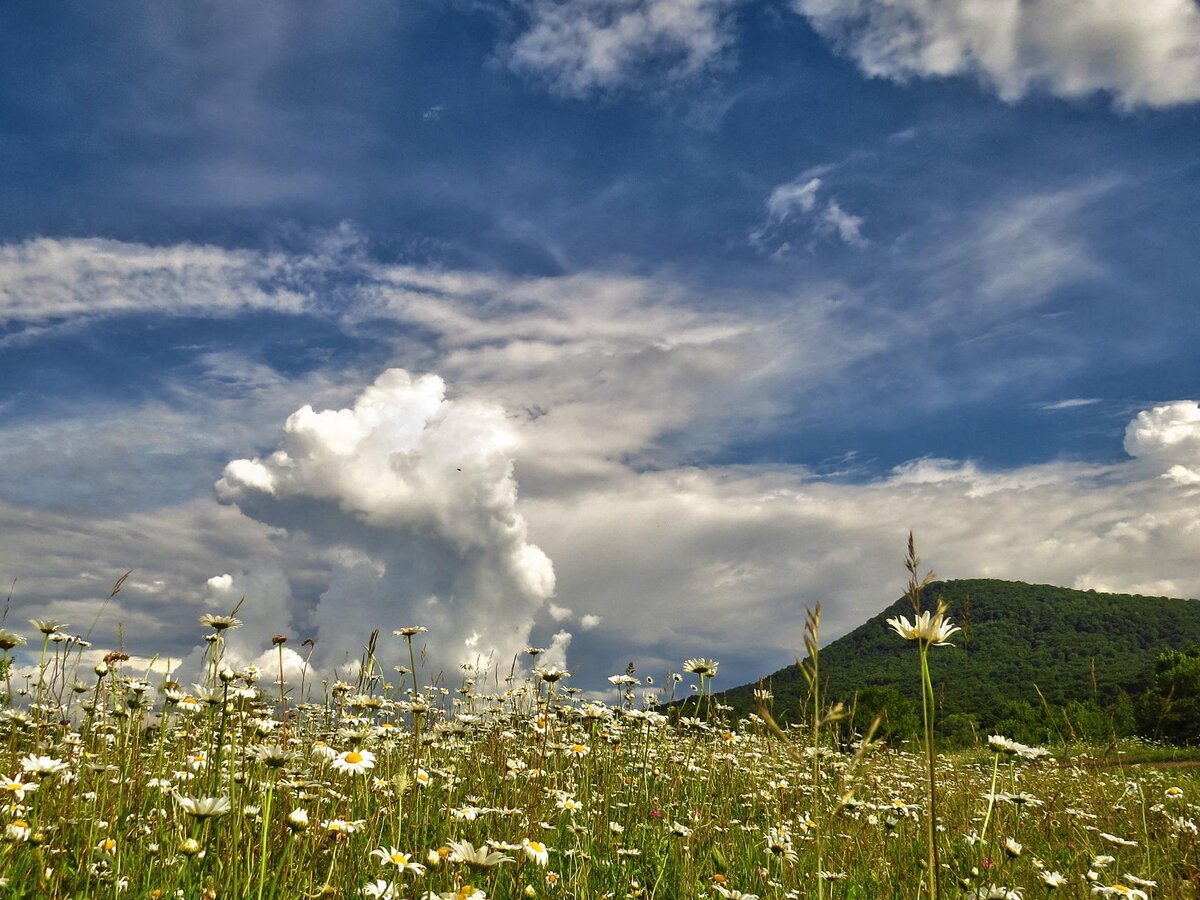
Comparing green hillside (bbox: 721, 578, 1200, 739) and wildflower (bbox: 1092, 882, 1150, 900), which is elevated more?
green hillside (bbox: 721, 578, 1200, 739)

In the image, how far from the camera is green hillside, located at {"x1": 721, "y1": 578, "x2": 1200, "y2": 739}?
64938 millimetres

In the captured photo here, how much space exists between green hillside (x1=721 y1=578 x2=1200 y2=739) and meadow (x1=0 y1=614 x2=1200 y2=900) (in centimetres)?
4680

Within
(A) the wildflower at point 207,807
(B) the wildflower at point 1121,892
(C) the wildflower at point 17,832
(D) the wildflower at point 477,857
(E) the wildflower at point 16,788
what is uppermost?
A: (A) the wildflower at point 207,807

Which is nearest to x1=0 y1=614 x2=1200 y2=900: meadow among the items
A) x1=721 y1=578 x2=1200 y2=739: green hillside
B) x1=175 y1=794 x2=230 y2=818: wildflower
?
x1=175 y1=794 x2=230 y2=818: wildflower

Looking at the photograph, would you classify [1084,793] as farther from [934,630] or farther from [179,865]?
[179,865]

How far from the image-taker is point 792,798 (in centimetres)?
830

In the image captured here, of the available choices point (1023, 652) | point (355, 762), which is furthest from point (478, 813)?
point (1023, 652)

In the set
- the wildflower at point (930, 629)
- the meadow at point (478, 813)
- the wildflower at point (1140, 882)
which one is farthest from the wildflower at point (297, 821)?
the wildflower at point (1140, 882)

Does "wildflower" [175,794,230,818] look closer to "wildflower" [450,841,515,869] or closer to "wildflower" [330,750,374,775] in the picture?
"wildflower" [330,750,374,775]

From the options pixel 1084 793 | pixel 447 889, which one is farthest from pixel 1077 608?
pixel 447 889

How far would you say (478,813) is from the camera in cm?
504

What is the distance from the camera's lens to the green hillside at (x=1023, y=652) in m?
64.9

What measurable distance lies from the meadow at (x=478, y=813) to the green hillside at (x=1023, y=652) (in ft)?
154

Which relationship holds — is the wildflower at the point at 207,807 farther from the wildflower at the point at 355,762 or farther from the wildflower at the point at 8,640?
the wildflower at the point at 8,640
